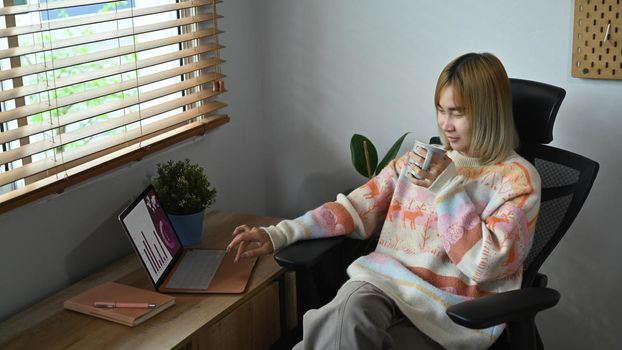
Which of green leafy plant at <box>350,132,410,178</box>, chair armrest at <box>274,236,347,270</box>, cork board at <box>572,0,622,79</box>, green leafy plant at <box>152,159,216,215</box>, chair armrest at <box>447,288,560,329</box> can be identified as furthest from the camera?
green leafy plant at <box>350,132,410,178</box>

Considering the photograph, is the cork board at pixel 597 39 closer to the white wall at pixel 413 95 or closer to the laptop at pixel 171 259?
the white wall at pixel 413 95

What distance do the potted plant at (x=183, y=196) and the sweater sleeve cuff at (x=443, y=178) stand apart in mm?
757

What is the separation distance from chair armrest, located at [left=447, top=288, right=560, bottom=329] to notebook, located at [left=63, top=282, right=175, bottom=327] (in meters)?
0.77

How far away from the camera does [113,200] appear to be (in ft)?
7.11

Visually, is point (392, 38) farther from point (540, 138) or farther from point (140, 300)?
point (140, 300)

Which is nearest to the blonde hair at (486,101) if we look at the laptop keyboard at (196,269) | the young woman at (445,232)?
the young woman at (445,232)

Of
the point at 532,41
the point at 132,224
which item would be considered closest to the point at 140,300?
the point at 132,224

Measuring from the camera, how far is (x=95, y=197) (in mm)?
2102

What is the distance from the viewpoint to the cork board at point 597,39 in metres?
2.08

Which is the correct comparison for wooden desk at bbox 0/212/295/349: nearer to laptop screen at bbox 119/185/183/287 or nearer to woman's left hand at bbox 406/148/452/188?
laptop screen at bbox 119/185/183/287

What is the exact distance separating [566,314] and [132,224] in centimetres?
142

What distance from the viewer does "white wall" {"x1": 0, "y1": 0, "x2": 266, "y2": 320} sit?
1.90 m

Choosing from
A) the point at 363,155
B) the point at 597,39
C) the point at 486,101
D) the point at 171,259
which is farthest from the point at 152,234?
the point at 597,39

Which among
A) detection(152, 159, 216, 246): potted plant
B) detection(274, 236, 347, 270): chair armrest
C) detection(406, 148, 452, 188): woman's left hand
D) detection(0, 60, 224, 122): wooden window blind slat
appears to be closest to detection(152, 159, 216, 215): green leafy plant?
detection(152, 159, 216, 246): potted plant
